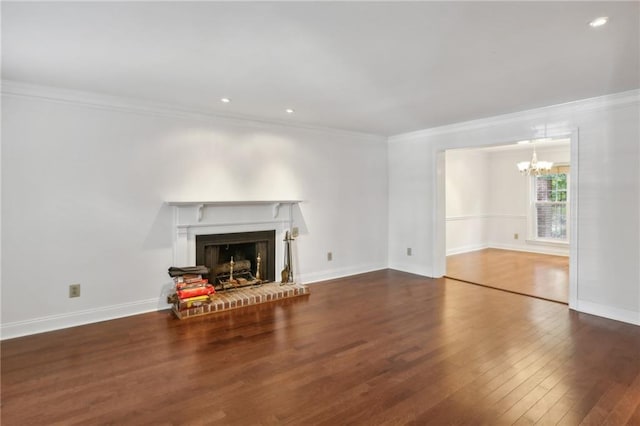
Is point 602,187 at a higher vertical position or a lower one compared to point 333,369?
higher

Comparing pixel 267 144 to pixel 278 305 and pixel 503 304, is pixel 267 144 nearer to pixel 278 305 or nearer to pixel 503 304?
pixel 278 305

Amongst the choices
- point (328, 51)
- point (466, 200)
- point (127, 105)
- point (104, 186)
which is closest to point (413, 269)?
point (466, 200)

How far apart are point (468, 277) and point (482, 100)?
9.23 ft

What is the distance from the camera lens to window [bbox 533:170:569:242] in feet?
24.1

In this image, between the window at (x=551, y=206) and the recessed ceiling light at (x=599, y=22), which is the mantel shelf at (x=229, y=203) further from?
the window at (x=551, y=206)

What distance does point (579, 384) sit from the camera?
7.56 feet

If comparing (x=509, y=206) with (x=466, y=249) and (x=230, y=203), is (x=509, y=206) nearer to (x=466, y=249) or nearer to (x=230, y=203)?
(x=466, y=249)

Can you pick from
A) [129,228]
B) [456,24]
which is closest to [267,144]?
[129,228]

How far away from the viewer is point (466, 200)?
794 centimetres

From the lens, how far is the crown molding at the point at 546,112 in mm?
3457

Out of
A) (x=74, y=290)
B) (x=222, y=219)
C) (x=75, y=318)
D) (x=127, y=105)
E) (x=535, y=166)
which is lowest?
(x=75, y=318)

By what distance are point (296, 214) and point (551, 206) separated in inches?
236

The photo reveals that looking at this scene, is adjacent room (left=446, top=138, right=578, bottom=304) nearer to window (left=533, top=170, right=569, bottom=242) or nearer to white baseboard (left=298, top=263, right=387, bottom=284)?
window (left=533, top=170, right=569, bottom=242)

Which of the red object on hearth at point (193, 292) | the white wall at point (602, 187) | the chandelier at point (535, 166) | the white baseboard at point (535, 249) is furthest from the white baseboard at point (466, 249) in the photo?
the red object on hearth at point (193, 292)
